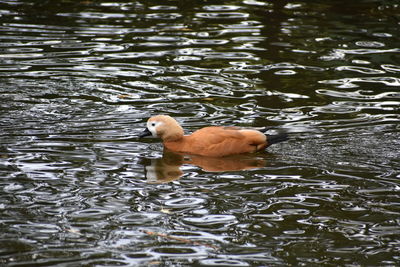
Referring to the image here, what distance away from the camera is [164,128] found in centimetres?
913

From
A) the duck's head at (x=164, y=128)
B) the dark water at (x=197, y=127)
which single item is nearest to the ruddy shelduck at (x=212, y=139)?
the duck's head at (x=164, y=128)

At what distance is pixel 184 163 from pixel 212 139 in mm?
414

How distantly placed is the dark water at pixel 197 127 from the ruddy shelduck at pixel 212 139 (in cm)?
13

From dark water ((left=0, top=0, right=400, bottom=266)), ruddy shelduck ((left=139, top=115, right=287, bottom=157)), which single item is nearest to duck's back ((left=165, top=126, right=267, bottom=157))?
ruddy shelduck ((left=139, top=115, right=287, bottom=157))

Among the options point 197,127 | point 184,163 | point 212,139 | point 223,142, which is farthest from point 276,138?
point 197,127

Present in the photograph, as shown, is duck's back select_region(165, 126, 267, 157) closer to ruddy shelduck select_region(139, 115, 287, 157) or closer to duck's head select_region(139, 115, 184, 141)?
ruddy shelduck select_region(139, 115, 287, 157)

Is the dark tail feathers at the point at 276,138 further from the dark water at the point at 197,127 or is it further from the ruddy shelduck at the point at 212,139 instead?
the dark water at the point at 197,127

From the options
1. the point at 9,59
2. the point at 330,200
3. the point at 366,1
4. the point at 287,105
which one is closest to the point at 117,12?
the point at 9,59

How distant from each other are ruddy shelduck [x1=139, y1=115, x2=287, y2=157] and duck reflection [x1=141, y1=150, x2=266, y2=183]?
74mm

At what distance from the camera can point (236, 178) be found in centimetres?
819

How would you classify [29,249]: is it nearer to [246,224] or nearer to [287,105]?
[246,224]

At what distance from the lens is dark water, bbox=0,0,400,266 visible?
6.55 m

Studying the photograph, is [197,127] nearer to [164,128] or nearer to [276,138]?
[164,128]

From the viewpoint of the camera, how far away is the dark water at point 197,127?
21.5ft
